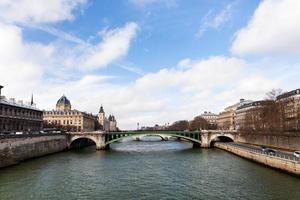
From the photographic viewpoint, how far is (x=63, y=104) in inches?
7279

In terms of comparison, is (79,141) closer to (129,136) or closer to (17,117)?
(129,136)

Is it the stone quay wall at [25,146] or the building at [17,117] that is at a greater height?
the building at [17,117]

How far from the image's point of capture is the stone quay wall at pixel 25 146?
161 ft

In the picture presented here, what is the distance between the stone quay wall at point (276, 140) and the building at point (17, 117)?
52.2m

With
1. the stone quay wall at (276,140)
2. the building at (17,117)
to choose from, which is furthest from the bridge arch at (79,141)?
the stone quay wall at (276,140)

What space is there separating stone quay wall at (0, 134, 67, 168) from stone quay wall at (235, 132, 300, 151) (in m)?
43.4

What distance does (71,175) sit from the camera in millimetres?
41469

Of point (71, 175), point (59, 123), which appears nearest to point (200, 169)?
point (71, 175)

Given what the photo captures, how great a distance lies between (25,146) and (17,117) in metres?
25.1

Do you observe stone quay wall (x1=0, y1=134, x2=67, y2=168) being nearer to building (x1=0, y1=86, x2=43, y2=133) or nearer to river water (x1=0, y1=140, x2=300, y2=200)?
river water (x1=0, y1=140, x2=300, y2=200)

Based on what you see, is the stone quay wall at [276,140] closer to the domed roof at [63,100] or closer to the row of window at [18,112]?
the row of window at [18,112]

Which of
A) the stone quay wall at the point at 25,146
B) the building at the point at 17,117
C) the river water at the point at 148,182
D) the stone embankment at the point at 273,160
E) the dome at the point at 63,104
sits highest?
the dome at the point at 63,104

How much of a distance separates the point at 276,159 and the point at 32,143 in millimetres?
42601

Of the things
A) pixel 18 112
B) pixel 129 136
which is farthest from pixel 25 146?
pixel 129 136
